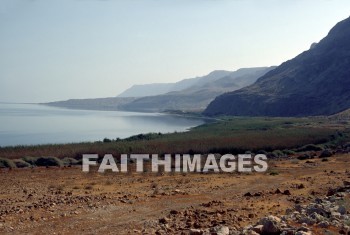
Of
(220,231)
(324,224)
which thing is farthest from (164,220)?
(324,224)

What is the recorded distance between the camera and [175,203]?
15.1m

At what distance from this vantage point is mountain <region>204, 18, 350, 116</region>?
4688 inches

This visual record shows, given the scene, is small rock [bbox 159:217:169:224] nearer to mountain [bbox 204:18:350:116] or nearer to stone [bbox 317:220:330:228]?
stone [bbox 317:220:330:228]

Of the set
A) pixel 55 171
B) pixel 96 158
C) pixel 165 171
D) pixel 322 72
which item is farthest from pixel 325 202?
pixel 322 72

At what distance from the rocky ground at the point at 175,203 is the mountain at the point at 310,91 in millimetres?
94231

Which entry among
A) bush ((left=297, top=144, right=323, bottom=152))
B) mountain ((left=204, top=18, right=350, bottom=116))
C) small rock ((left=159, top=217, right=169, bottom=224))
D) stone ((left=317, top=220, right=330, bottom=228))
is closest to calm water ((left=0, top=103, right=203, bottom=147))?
mountain ((left=204, top=18, right=350, bottom=116))

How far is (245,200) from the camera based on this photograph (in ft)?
51.2

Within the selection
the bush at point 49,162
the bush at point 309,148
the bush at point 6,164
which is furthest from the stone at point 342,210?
the bush at point 309,148

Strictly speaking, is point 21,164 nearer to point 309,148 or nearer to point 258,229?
point 258,229

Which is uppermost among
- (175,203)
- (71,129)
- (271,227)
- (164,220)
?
(271,227)

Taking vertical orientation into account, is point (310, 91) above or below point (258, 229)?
above

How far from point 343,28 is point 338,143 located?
400 ft

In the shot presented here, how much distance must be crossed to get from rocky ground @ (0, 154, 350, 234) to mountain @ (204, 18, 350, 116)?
94.2 meters

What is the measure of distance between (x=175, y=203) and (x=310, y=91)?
121440 mm
